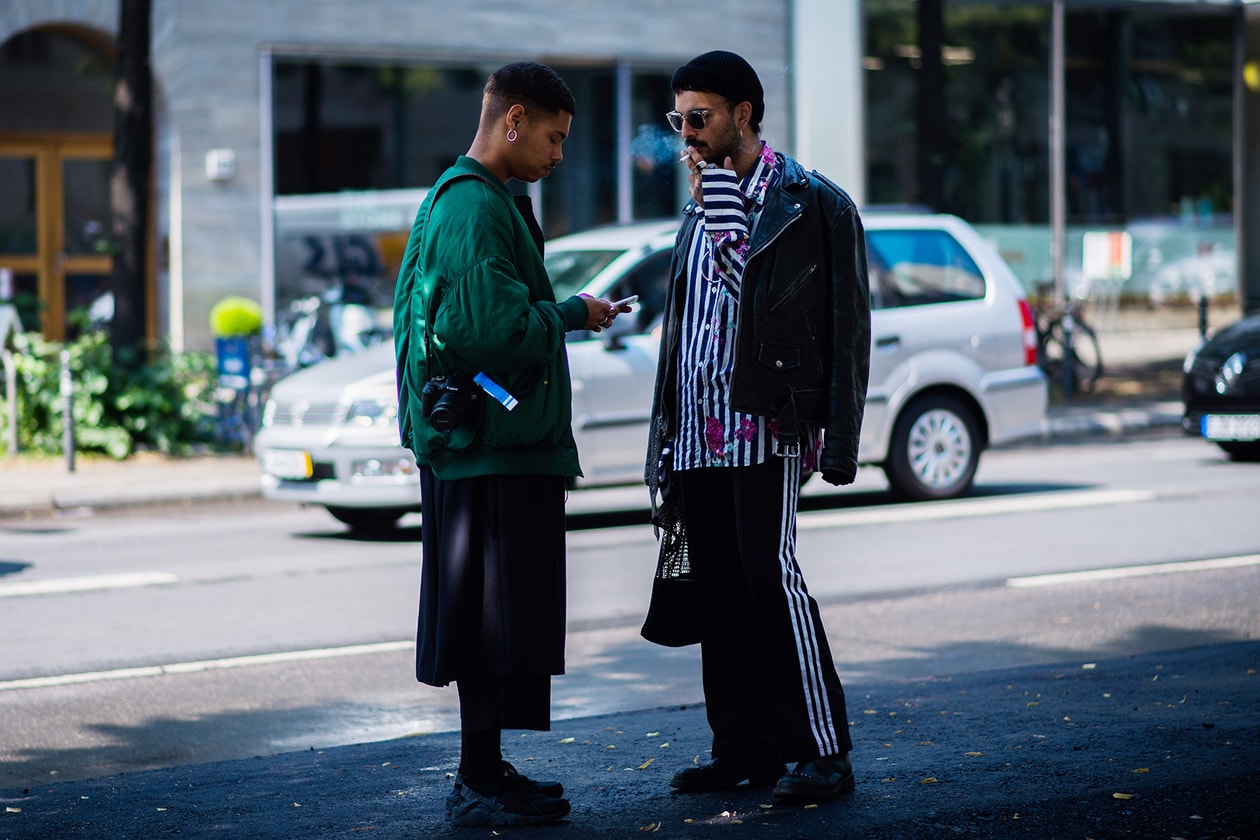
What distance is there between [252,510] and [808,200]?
8.55 m

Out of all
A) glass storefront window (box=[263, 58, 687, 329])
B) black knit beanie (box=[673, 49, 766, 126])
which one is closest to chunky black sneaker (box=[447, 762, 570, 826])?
black knit beanie (box=[673, 49, 766, 126])

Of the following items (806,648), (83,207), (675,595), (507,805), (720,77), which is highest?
(83,207)

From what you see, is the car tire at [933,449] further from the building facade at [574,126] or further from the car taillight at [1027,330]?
the building facade at [574,126]

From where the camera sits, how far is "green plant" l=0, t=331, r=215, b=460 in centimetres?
1426

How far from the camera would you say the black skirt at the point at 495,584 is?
4246 mm

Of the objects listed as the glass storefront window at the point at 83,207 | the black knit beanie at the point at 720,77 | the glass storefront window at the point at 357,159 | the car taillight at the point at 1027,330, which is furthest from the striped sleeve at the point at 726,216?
the glass storefront window at the point at 83,207

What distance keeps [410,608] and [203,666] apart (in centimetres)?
132

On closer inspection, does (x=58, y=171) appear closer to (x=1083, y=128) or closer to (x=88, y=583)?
(x=88, y=583)

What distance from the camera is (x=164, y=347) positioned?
15.3m

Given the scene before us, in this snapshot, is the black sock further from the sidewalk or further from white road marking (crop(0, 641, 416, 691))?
white road marking (crop(0, 641, 416, 691))

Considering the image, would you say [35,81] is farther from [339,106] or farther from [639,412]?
[639,412]

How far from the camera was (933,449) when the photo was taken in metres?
11.3

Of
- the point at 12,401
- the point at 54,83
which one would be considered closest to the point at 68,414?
the point at 12,401

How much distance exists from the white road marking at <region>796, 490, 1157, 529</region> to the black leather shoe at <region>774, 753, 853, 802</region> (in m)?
5.82
